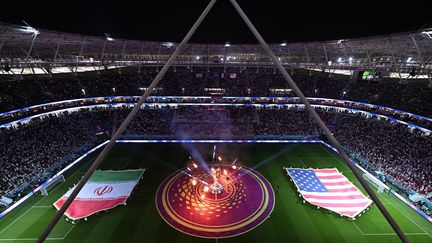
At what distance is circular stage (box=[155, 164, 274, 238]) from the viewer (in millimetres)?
24891

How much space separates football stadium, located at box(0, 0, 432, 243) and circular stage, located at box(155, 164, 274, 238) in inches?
7.7

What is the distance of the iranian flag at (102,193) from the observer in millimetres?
26500

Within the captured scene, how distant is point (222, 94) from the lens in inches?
2312

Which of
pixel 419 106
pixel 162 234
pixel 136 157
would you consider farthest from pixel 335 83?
pixel 162 234

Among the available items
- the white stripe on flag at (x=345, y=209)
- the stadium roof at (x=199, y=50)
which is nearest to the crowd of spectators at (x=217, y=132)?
the white stripe on flag at (x=345, y=209)

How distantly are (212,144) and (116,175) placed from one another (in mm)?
19698

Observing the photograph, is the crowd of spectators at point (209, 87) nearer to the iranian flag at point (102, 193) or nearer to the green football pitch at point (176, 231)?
the green football pitch at point (176, 231)

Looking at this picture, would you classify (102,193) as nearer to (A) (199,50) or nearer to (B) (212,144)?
(B) (212,144)

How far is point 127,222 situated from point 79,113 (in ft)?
120

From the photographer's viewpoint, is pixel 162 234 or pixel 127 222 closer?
pixel 162 234

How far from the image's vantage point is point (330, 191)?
1178 inches

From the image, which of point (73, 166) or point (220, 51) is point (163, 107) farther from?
point (73, 166)

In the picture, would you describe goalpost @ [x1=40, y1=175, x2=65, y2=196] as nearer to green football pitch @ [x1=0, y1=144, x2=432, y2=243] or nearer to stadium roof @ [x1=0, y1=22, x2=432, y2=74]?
green football pitch @ [x1=0, y1=144, x2=432, y2=243]

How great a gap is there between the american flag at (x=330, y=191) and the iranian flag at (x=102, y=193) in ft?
77.2
